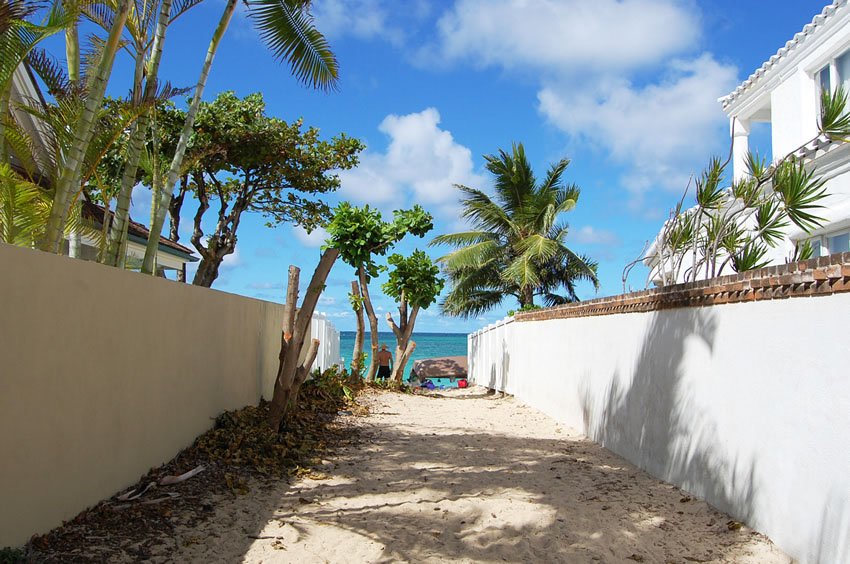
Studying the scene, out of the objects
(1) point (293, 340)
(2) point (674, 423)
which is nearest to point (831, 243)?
(2) point (674, 423)

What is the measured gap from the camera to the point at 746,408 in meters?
5.08

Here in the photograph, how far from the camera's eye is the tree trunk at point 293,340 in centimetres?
812

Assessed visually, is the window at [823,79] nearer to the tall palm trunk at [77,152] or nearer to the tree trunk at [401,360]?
the tall palm trunk at [77,152]

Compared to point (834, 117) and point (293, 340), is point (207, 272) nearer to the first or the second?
point (293, 340)

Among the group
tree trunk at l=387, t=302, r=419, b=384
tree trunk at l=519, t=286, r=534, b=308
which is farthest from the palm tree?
tree trunk at l=387, t=302, r=419, b=384

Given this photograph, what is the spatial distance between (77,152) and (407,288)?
12.3m

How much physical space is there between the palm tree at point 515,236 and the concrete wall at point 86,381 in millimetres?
17689

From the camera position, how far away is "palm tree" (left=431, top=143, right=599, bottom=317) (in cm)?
2428

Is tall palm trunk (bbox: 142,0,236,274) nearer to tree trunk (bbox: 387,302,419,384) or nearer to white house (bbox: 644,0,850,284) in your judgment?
white house (bbox: 644,0,850,284)

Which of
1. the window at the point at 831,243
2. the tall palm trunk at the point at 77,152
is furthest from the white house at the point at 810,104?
the tall palm trunk at the point at 77,152

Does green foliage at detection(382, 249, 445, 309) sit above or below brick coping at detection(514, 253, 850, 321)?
above

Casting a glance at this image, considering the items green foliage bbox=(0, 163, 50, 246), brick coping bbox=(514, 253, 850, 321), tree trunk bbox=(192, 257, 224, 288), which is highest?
tree trunk bbox=(192, 257, 224, 288)

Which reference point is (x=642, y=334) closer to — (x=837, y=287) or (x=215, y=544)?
(x=837, y=287)

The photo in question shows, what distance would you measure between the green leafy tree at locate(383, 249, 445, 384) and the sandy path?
9539mm
